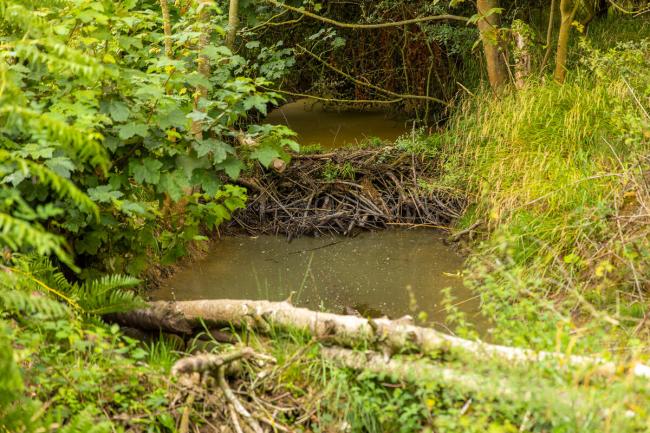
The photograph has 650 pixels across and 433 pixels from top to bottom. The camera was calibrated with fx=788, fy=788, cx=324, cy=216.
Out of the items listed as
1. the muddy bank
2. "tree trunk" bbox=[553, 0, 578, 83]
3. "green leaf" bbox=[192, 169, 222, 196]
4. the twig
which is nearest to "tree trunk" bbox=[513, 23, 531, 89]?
"tree trunk" bbox=[553, 0, 578, 83]

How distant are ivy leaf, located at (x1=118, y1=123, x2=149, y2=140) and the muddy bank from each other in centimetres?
283

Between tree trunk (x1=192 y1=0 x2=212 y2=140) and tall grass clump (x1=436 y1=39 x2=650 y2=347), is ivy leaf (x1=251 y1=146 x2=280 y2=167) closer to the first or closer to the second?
tree trunk (x1=192 y1=0 x2=212 y2=140)

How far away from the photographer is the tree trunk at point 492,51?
7.54 m

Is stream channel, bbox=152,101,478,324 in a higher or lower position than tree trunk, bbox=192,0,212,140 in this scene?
lower

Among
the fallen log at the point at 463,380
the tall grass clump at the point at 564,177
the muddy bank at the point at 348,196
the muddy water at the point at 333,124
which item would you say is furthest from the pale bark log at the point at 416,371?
the muddy water at the point at 333,124

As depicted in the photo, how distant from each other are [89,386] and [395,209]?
4435mm

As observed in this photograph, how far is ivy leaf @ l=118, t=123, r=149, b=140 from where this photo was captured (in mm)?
4438

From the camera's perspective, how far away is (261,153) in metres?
4.91

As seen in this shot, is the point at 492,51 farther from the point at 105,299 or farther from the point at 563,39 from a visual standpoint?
the point at 105,299

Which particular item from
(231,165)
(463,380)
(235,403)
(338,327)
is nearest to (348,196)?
(231,165)

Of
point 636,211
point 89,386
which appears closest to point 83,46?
point 89,386

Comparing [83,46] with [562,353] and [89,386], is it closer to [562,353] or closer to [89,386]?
[89,386]

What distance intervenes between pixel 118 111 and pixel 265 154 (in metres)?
0.94

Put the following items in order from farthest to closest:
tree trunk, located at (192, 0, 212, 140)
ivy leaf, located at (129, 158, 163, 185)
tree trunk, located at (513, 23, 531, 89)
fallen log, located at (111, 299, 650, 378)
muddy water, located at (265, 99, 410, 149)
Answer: muddy water, located at (265, 99, 410, 149), tree trunk, located at (513, 23, 531, 89), tree trunk, located at (192, 0, 212, 140), ivy leaf, located at (129, 158, 163, 185), fallen log, located at (111, 299, 650, 378)
